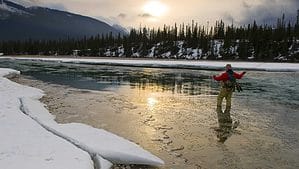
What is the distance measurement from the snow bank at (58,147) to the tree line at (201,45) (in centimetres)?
6939

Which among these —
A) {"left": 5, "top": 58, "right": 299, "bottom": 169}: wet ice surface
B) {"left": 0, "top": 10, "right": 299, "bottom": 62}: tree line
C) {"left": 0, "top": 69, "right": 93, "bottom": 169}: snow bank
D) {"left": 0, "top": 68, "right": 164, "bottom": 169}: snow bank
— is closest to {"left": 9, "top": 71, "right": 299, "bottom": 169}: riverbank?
{"left": 5, "top": 58, "right": 299, "bottom": 169}: wet ice surface

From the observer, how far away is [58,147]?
28.0 ft

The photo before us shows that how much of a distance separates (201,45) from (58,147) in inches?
3804

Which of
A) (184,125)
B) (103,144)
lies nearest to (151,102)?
(184,125)

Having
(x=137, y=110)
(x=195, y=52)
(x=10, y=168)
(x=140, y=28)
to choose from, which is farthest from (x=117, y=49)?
(x=10, y=168)

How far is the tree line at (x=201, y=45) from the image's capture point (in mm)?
83938

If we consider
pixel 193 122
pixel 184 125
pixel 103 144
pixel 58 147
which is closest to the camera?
pixel 58 147

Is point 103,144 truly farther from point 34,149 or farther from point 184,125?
point 184,125

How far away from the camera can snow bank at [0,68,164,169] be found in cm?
Answer: 748

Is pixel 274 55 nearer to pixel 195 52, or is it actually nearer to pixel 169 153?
pixel 195 52

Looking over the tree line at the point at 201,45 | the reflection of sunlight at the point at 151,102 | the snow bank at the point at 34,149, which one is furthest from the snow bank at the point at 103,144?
the tree line at the point at 201,45

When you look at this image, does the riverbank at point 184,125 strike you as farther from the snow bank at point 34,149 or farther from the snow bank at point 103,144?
the snow bank at point 34,149

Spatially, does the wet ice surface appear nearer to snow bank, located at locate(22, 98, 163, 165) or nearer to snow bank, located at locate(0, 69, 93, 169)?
snow bank, located at locate(22, 98, 163, 165)

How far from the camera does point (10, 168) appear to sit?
692 cm
